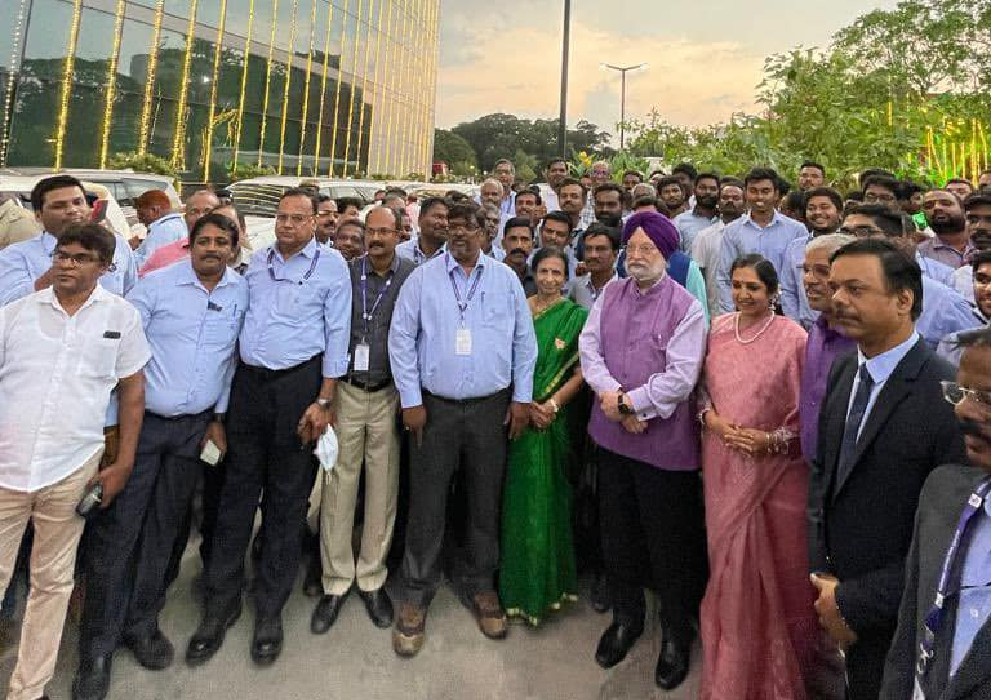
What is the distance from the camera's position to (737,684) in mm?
2377

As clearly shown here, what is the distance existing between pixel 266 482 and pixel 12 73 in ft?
54.1

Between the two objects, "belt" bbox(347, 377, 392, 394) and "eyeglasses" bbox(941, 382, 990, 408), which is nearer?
"eyeglasses" bbox(941, 382, 990, 408)

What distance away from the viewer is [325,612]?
309 cm

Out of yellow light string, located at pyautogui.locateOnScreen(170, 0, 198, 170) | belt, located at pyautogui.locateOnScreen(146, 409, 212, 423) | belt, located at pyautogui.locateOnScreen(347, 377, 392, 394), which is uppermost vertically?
yellow light string, located at pyautogui.locateOnScreen(170, 0, 198, 170)

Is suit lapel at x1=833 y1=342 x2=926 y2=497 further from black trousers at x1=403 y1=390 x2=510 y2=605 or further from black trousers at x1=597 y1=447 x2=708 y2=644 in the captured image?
black trousers at x1=403 y1=390 x2=510 y2=605

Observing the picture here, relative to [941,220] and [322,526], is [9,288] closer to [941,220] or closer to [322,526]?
[322,526]

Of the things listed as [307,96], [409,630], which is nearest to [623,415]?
[409,630]

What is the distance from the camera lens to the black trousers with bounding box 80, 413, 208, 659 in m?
2.63

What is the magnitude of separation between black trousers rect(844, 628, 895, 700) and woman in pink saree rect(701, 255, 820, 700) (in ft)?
1.49

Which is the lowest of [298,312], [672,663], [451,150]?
[672,663]

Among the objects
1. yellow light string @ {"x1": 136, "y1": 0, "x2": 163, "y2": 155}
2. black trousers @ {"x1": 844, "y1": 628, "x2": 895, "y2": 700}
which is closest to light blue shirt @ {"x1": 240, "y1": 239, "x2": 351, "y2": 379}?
black trousers @ {"x1": 844, "y1": 628, "x2": 895, "y2": 700}

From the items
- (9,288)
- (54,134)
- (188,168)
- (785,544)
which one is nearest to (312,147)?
(188,168)

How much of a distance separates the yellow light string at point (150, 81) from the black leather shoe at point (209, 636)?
18.7 meters

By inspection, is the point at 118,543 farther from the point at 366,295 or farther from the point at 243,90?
the point at 243,90
